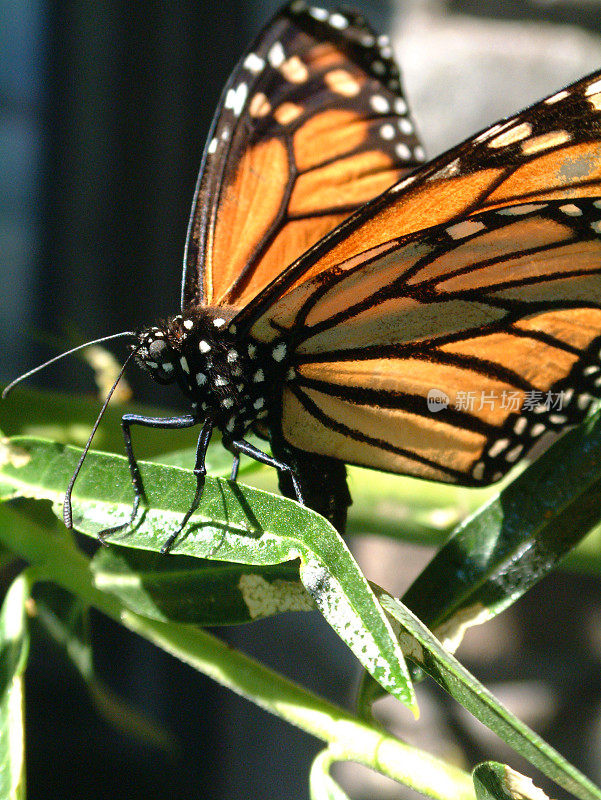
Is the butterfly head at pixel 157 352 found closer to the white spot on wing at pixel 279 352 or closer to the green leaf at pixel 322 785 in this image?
the white spot on wing at pixel 279 352

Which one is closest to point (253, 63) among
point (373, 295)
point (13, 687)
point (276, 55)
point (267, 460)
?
point (276, 55)

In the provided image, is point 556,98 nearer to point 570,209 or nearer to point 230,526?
point 570,209

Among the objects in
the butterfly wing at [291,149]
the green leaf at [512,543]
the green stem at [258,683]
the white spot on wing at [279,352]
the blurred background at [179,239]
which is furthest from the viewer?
the blurred background at [179,239]

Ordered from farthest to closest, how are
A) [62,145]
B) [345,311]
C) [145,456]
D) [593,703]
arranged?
[62,145], [593,703], [145,456], [345,311]

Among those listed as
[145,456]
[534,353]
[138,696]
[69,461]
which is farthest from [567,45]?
[138,696]

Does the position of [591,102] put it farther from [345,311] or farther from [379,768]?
[379,768]

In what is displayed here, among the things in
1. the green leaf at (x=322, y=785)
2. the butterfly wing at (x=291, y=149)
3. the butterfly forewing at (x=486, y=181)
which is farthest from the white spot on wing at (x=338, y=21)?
the green leaf at (x=322, y=785)
